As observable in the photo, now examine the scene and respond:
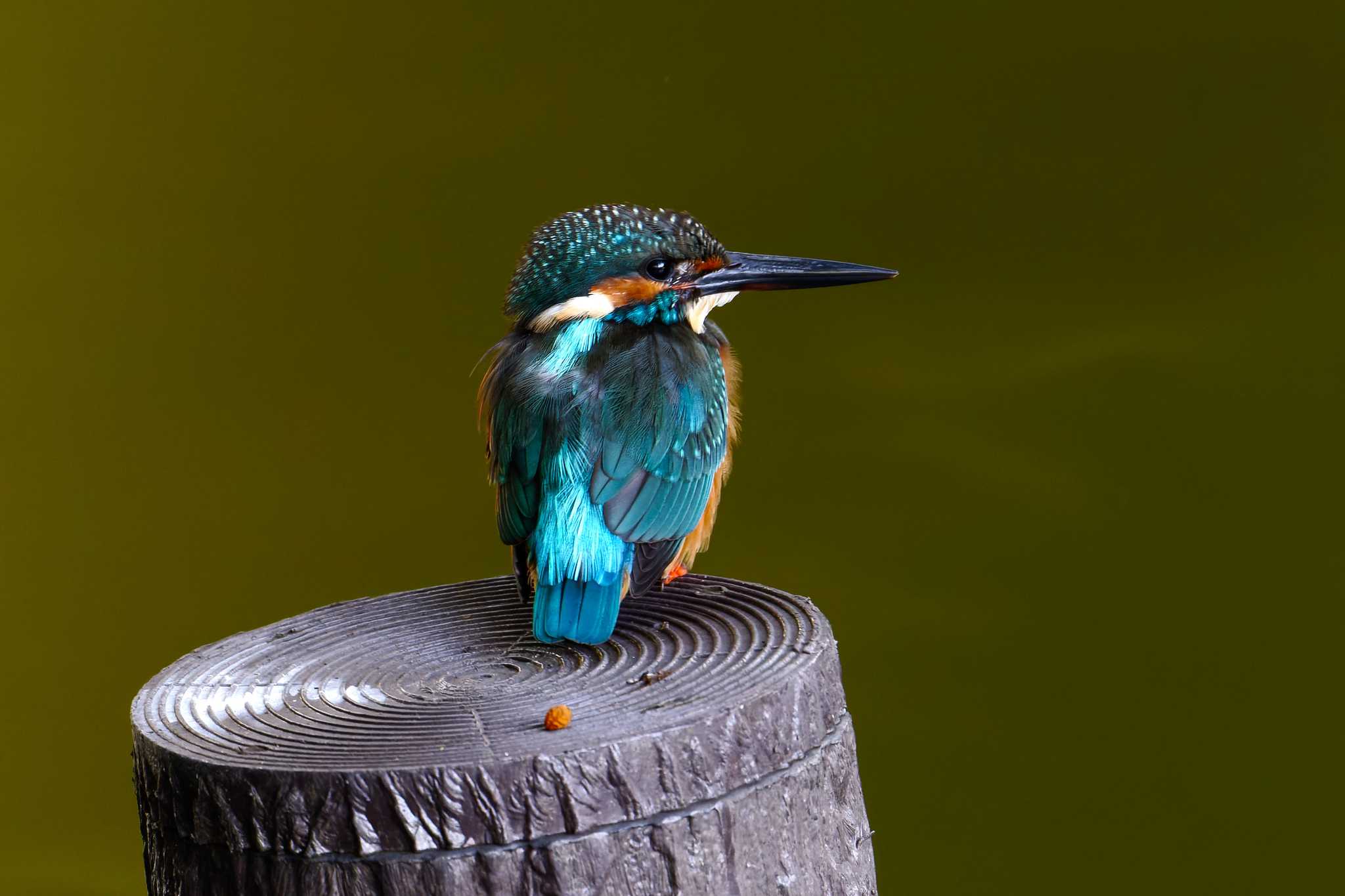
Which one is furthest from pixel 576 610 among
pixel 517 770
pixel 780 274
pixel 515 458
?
pixel 780 274

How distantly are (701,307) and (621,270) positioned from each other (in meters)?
0.13

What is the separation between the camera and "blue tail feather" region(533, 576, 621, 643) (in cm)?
156

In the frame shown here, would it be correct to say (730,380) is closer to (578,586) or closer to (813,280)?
(813,280)

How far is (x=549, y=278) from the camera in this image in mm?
1783

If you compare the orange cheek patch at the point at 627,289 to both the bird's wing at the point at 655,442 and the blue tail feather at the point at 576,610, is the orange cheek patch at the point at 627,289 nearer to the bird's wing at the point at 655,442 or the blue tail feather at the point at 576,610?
the bird's wing at the point at 655,442

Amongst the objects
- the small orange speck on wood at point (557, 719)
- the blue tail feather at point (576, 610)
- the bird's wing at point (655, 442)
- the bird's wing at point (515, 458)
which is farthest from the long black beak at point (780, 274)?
the small orange speck on wood at point (557, 719)

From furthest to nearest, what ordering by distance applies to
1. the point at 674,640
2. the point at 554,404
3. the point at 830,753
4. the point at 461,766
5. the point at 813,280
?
the point at 813,280, the point at 554,404, the point at 674,640, the point at 830,753, the point at 461,766

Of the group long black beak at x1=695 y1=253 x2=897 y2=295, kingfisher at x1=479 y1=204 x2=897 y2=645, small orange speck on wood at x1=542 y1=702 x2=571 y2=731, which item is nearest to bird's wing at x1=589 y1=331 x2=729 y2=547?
kingfisher at x1=479 y1=204 x2=897 y2=645

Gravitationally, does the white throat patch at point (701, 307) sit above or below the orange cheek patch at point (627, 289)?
below

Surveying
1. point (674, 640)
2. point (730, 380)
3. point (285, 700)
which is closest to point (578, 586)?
point (674, 640)

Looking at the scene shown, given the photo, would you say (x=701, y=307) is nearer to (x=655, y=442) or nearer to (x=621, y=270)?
(x=621, y=270)

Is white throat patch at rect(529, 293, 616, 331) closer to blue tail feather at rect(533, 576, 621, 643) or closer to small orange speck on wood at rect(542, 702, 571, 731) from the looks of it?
blue tail feather at rect(533, 576, 621, 643)

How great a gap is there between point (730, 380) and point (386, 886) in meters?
0.88

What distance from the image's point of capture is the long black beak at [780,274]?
5.96ft
